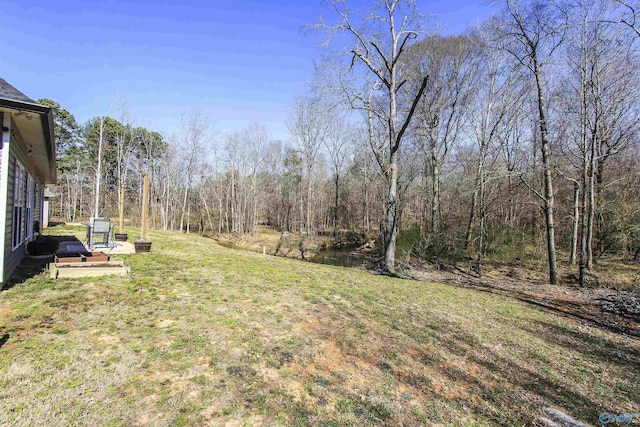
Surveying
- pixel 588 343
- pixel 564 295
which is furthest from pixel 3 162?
pixel 564 295

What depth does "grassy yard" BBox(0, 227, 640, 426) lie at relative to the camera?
2.28 metres

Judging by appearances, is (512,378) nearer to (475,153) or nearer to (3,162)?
(3,162)

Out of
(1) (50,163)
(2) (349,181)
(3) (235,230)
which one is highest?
(2) (349,181)

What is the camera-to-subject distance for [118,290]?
466 centimetres

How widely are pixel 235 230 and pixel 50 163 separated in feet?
62.9

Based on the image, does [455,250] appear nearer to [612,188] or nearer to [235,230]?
[612,188]

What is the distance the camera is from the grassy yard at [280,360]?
89.7 inches

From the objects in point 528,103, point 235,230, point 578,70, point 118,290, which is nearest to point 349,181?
point 235,230

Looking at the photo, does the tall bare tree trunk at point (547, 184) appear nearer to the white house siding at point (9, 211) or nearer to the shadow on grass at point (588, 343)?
the shadow on grass at point (588, 343)

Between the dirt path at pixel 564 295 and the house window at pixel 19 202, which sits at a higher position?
the house window at pixel 19 202

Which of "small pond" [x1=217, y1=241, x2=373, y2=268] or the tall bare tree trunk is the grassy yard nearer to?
the tall bare tree trunk

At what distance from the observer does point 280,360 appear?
3.10m

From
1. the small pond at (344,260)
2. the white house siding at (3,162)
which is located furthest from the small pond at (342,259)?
the white house siding at (3,162)

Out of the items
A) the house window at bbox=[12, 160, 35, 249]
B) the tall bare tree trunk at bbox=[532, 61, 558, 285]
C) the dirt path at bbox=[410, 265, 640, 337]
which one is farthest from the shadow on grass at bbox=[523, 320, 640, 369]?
the house window at bbox=[12, 160, 35, 249]
